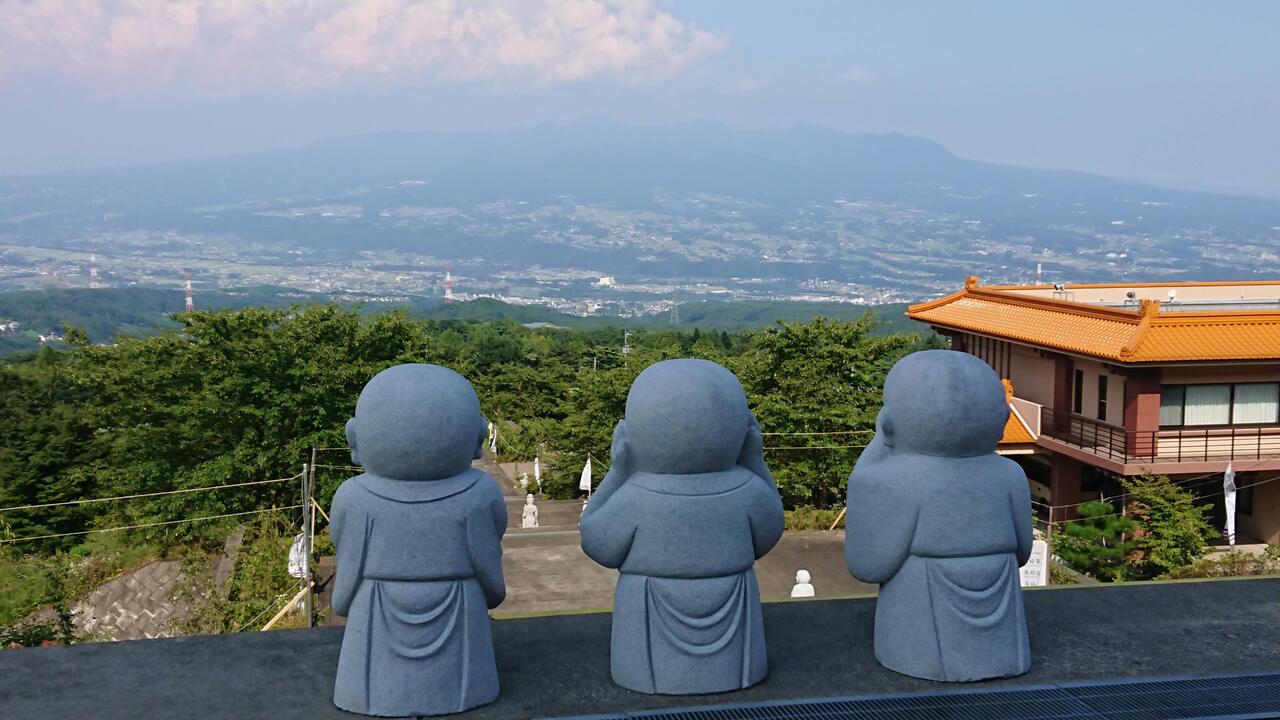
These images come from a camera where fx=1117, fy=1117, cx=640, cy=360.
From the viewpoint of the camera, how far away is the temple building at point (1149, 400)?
55.7ft

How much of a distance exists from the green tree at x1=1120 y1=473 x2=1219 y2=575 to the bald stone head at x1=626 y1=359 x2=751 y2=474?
11155mm

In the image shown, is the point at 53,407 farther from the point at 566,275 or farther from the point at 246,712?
the point at 566,275

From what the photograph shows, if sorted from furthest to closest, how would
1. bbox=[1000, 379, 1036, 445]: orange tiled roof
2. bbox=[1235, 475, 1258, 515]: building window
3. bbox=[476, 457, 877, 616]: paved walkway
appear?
bbox=[1000, 379, 1036, 445]: orange tiled roof, bbox=[1235, 475, 1258, 515]: building window, bbox=[476, 457, 877, 616]: paved walkway

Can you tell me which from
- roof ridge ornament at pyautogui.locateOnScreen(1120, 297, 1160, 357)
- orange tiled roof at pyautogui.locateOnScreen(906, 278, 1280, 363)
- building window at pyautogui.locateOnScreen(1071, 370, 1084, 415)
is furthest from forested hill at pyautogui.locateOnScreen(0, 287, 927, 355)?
roof ridge ornament at pyautogui.locateOnScreen(1120, 297, 1160, 357)

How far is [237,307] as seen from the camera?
8081cm

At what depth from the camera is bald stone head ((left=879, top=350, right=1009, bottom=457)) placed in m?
6.35

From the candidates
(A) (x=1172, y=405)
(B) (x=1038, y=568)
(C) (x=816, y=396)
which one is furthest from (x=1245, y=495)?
(B) (x=1038, y=568)

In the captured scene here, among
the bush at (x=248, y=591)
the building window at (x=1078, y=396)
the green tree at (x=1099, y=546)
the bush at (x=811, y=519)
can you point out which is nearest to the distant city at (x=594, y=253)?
the bush at (x=811, y=519)

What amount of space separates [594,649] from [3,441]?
17.6 metres

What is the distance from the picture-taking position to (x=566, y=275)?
15600 cm

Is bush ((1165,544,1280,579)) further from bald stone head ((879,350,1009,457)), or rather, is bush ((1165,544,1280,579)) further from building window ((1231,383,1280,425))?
bald stone head ((879,350,1009,457))

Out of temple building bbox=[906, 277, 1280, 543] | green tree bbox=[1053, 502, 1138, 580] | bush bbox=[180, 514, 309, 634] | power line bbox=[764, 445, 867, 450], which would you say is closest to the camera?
bush bbox=[180, 514, 309, 634]

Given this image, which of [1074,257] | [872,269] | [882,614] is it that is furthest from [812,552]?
[1074,257]

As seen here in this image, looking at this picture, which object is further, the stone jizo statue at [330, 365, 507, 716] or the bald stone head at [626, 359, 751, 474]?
the bald stone head at [626, 359, 751, 474]
